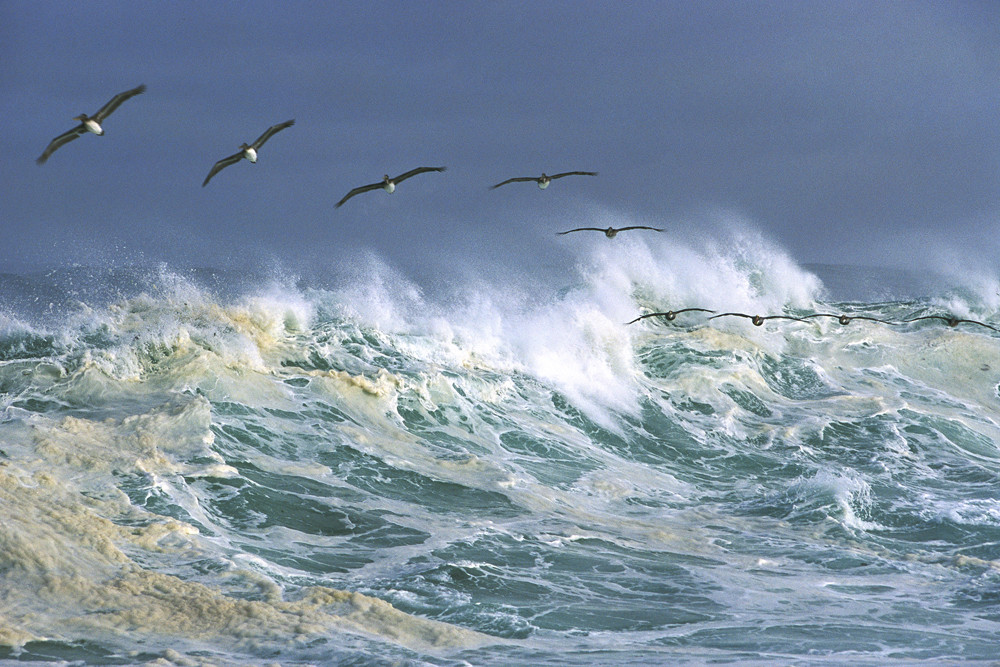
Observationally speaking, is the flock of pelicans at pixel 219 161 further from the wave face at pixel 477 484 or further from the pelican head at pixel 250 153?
the wave face at pixel 477 484

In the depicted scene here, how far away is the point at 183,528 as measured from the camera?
10734 mm

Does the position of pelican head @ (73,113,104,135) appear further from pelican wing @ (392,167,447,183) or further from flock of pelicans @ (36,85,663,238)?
pelican wing @ (392,167,447,183)

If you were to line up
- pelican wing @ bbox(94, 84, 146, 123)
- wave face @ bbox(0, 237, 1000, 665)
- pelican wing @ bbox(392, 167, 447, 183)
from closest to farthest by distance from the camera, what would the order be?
wave face @ bbox(0, 237, 1000, 665) → pelican wing @ bbox(94, 84, 146, 123) → pelican wing @ bbox(392, 167, 447, 183)

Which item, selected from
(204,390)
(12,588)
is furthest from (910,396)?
(12,588)

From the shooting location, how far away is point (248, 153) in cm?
1171

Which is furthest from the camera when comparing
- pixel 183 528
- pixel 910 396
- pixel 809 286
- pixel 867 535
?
pixel 809 286

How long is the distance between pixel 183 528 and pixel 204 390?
5409 millimetres

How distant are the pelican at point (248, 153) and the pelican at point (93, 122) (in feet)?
3.61

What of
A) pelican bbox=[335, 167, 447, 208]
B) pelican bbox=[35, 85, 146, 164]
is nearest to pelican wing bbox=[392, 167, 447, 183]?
pelican bbox=[335, 167, 447, 208]

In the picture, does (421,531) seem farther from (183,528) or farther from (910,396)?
(910,396)

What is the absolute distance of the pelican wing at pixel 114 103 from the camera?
9.97 metres

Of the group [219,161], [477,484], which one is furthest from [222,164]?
[477,484]

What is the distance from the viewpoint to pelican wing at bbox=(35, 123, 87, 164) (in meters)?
9.48

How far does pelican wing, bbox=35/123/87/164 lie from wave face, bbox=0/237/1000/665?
3448mm
